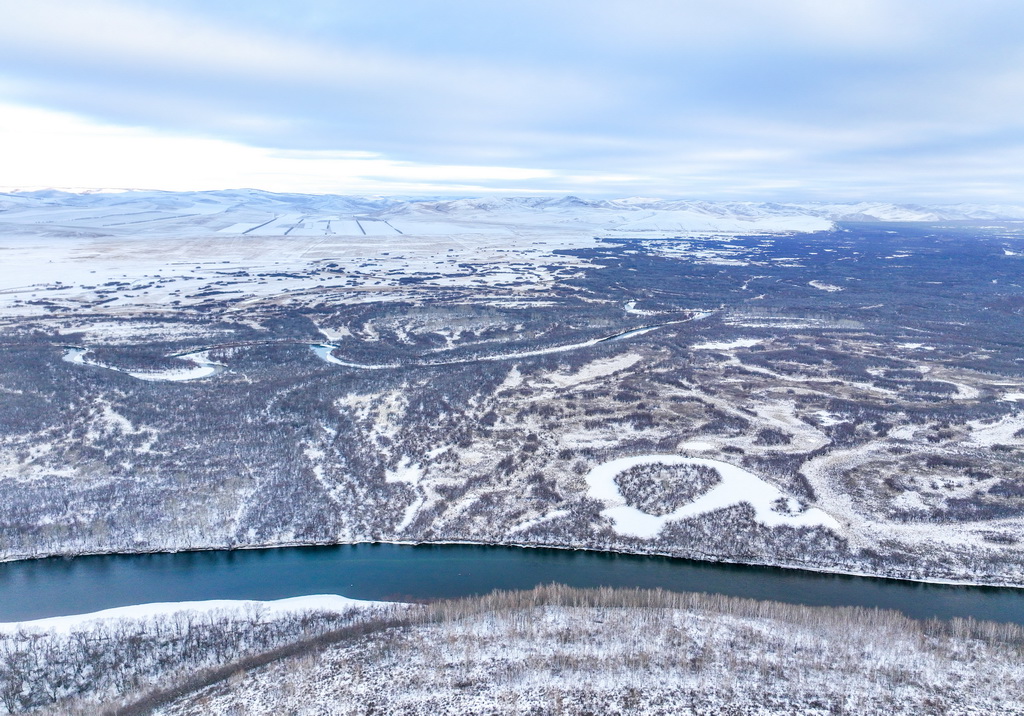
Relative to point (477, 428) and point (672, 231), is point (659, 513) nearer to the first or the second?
point (477, 428)

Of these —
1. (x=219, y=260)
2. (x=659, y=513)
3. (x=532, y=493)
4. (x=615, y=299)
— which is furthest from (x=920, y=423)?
(x=219, y=260)

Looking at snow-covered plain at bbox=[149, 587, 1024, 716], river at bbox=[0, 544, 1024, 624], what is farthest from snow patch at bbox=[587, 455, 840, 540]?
snow-covered plain at bbox=[149, 587, 1024, 716]

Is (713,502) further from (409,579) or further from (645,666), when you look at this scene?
(409,579)

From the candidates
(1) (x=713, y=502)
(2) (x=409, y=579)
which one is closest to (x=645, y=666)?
(2) (x=409, y=579)

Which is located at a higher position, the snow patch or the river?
the snow patch

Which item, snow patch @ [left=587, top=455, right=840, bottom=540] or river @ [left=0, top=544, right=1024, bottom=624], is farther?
snow patch @ [left=587, top=455, right=840, bottom=540]

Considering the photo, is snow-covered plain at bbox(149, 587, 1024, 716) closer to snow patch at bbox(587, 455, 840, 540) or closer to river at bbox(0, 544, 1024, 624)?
river at bbox(0, 544, 1024, 624)

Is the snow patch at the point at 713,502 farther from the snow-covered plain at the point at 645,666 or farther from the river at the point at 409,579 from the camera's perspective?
the snow-covered plain at the point at 645,666

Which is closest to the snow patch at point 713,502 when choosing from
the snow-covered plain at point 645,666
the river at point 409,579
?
the river at point 409,579
